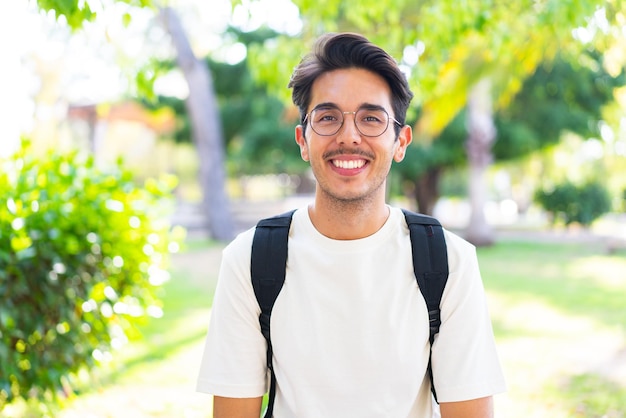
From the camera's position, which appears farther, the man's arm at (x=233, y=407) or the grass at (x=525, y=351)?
the grass at (x=525, y=351)

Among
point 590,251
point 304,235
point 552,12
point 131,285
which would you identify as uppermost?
point 552,12

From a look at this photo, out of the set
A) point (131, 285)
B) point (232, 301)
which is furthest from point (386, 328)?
point (131, 285)

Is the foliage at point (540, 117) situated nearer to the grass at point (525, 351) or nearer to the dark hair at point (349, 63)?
the grass at point (525, 351)

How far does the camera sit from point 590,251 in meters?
16.9

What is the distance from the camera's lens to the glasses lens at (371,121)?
7.35 feet

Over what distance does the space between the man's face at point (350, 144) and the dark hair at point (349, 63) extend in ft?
0.08

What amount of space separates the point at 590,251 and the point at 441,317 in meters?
16.1

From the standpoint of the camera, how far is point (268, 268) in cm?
221

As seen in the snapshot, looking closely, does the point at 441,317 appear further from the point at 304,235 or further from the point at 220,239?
the point at 220,239

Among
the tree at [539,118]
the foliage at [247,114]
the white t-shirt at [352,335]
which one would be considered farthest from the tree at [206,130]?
the white t-shirt at [352,335]

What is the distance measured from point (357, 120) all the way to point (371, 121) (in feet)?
0.16

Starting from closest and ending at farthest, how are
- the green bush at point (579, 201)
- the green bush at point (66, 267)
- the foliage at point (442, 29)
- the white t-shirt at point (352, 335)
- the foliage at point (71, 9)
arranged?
the white t-shirt at point (352, 335)
the foliage at point (71, 9)
the green bush at point (66, 267)
the foliage at point (442, 29)
the green bush at point (579, 201)

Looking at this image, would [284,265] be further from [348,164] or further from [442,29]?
[442,29]

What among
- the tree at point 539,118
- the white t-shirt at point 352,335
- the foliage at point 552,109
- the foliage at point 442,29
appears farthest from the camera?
the tree at point 539,118
